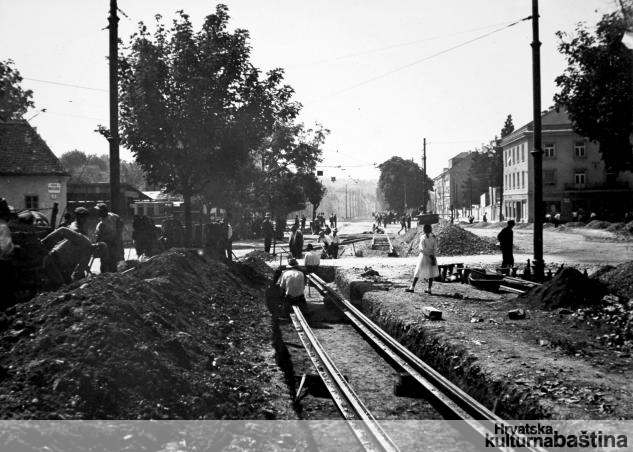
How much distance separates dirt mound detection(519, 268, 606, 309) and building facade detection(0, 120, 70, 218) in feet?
108

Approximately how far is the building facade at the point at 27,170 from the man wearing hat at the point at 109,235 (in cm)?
2560

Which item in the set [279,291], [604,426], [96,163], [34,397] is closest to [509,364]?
[604,426]

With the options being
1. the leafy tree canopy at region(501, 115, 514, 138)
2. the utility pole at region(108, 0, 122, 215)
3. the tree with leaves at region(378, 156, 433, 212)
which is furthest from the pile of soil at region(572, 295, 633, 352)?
the tree with leaves at region(378, 156, 433, 212)

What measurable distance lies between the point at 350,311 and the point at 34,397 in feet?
34.4

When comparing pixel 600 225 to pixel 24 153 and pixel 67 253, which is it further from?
pixel 67 253

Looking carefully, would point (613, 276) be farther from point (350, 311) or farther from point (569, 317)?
point (350, 311)

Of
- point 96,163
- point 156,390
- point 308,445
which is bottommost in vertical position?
point 308,445

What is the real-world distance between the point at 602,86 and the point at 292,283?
38.5 m

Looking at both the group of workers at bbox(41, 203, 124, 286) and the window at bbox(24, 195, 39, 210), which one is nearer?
the group of workers at bbox(41, 203, 124, 286)

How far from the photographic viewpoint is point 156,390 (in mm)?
6453

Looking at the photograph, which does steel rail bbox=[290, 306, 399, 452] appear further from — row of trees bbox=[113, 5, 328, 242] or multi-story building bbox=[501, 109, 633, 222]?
multi-story building bbox=[501, 109, 633, 222]

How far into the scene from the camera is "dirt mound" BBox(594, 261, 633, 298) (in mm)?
13070

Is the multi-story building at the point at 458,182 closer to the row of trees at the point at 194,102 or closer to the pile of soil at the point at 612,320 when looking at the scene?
the row of trees at the point at 194,102

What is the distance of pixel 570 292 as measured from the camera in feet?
42.8
